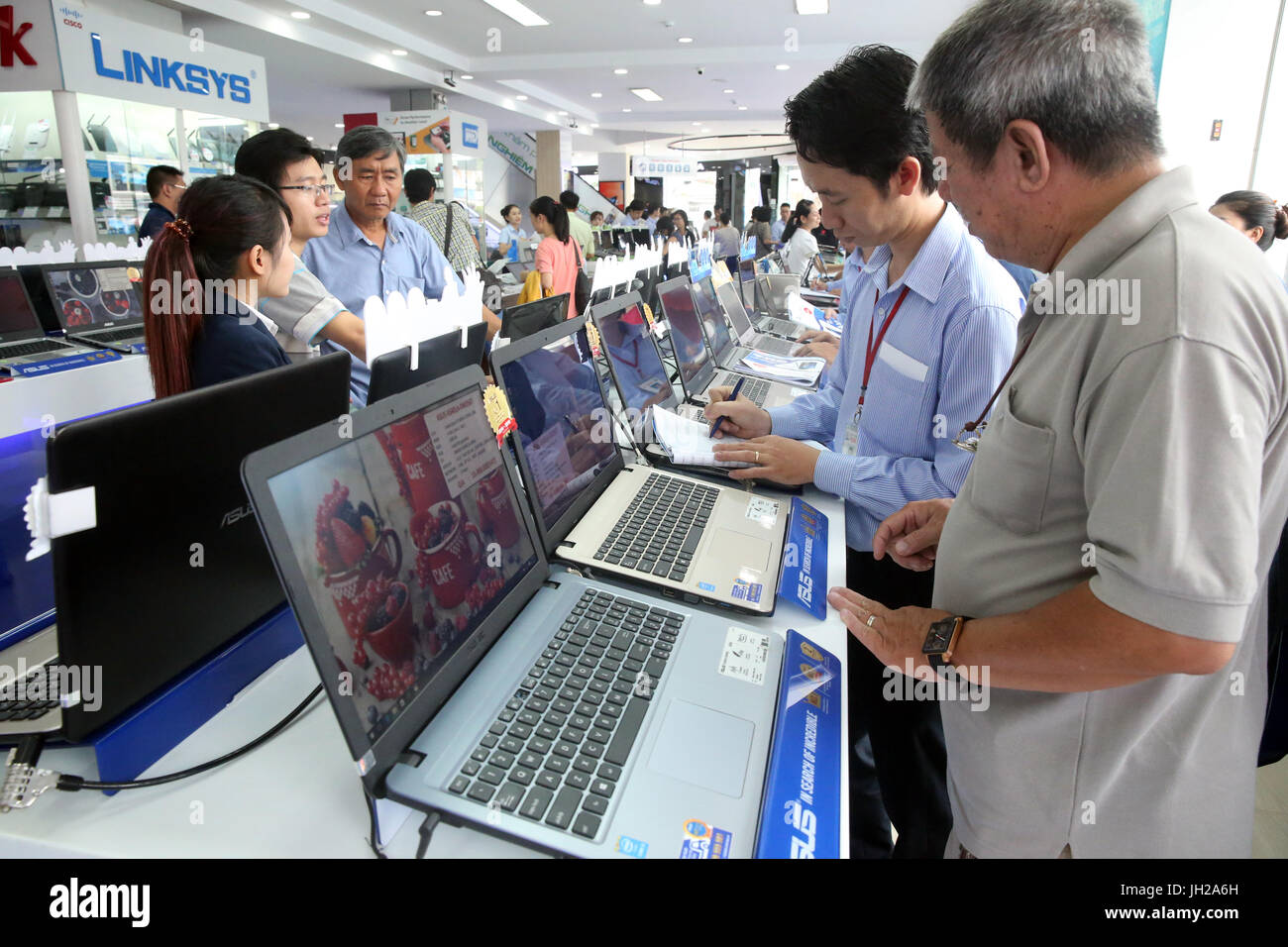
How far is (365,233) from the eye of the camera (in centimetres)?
278

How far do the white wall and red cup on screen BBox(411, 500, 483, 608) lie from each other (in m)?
5.28

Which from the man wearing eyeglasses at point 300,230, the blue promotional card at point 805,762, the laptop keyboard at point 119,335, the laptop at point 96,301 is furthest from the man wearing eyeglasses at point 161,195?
the blue promotional card at point 805,762

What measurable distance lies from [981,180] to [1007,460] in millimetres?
326

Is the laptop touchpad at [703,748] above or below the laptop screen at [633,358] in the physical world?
below

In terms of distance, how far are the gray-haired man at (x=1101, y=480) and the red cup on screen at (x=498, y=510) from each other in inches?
19.4

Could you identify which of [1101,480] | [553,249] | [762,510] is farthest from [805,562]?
[553,249]

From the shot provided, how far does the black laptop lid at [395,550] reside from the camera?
0.65 metres

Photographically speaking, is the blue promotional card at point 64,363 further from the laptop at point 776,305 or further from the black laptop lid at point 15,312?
the laptop at point 776,305

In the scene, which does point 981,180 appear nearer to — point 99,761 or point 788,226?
point 99,761

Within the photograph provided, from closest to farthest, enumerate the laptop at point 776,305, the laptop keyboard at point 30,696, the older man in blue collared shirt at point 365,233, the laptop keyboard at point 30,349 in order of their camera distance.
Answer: the laptop keyboard at point 30,696, the older man in blue collared shirt at point 365,233, the laptop keyboard at point 30,349, the laptop at point 776,305

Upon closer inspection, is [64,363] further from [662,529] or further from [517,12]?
[517,12]

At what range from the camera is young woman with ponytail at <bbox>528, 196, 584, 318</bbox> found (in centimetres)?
525

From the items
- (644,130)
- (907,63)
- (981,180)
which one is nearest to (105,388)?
(907,63)

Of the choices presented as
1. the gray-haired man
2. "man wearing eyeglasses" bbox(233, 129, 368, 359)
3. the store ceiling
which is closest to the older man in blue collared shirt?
"man wearing eyeglasses" bbox(233, 129, 368, 359)
